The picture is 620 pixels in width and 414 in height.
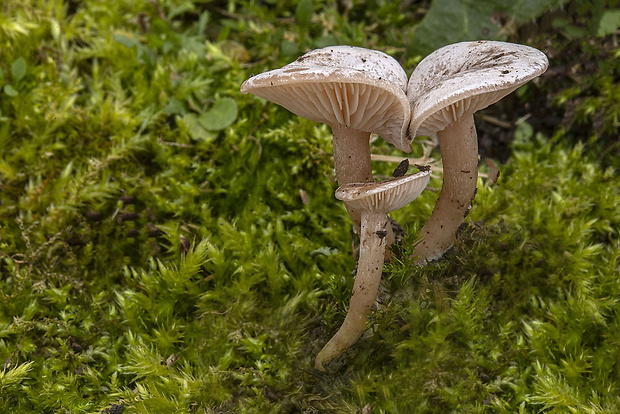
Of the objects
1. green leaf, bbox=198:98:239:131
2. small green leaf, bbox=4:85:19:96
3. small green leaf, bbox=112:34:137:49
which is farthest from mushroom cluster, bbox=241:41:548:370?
small green leaf, bbox=4:85:19:96

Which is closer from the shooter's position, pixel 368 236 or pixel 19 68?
pixel 368 236

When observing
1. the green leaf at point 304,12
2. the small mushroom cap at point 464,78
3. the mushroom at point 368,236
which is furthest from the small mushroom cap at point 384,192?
the green leaf at point 304,12

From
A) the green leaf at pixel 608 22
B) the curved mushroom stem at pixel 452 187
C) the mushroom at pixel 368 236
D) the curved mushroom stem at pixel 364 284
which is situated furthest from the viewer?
the green leaf at pixel 608 22

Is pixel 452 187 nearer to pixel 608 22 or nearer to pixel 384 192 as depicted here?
pixel 384 192

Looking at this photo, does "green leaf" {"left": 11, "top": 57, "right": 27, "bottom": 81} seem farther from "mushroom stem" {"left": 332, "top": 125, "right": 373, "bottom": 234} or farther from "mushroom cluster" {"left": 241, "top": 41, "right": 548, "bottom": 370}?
"mushroom stem" {"left": 332, "top": 125, "right": 373, "bottom": 234}

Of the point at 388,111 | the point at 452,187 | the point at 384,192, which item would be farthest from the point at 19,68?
the point at 452,187

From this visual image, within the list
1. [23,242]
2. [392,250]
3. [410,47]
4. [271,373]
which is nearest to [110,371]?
[271,373]

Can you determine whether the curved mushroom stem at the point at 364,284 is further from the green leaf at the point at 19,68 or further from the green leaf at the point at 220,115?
the green leaf at the point at 19,68
